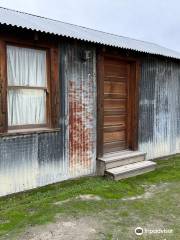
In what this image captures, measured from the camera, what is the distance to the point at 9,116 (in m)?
5.15

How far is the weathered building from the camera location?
16.8 ft

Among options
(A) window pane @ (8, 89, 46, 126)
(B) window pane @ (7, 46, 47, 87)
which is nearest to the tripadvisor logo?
(A) window pane @ (8, 89, 46, 126)

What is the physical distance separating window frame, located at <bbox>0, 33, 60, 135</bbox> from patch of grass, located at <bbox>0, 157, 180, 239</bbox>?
3.85ft

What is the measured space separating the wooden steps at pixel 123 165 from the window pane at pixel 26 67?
7.52 feet

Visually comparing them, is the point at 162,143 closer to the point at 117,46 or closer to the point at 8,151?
the point at 117,46

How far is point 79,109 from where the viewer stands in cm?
621

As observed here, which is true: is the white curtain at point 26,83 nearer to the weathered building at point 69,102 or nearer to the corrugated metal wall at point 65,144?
the weathered building at point 69,102

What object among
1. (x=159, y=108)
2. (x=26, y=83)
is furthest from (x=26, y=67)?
(x=159, y=108)

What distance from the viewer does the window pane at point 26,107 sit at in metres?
5.18

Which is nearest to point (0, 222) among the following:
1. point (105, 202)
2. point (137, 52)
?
point (105, 202)

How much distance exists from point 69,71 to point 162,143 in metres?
3.97

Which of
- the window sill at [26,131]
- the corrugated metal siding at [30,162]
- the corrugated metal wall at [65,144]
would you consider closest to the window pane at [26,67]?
the corrugated metal wall at [65,144]

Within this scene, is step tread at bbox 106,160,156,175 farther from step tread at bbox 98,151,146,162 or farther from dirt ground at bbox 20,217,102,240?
dirt ground at bbox 20,217,102,240

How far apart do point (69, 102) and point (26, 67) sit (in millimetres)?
1170
